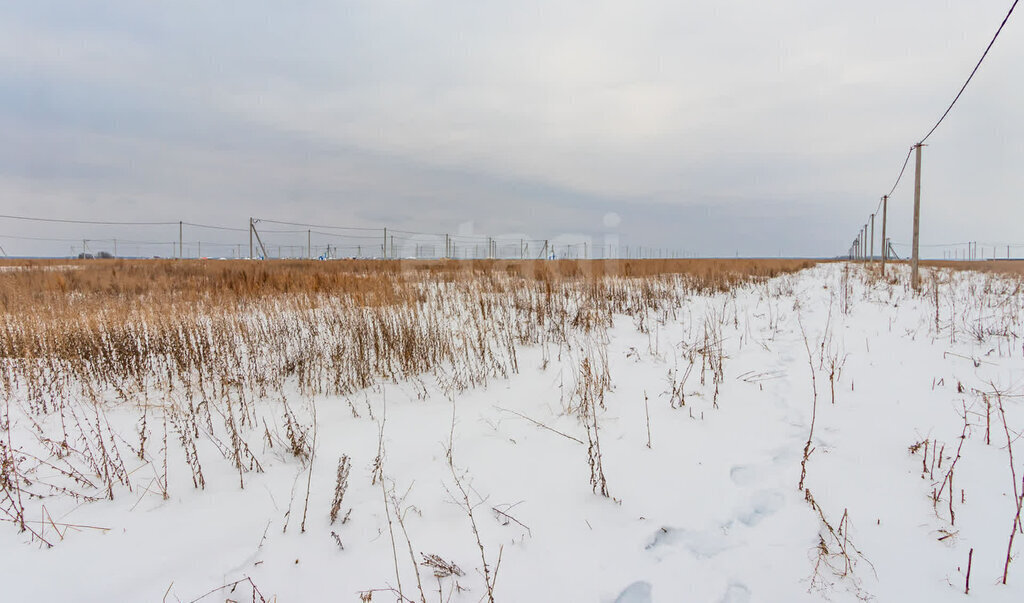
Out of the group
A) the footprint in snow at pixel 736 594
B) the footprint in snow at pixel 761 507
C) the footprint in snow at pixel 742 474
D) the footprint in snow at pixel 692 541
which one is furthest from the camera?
the footprint in snow at pixel 742 474

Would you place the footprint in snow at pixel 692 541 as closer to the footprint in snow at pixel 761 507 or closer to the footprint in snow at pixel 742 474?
the footprint in snow at pixel 761 507

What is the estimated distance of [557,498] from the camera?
201cm

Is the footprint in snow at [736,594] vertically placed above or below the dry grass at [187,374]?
below

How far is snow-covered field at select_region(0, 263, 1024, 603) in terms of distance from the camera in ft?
4.90

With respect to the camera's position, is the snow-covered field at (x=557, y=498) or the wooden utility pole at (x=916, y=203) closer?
the snow-covered field at (x=557, y=498)

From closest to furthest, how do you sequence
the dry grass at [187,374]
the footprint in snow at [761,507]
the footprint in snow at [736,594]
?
the footprint in snow at [736,594], the footprint in snow at [761,507], the dry grass at [187,374]

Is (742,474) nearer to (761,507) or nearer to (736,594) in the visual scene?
(761,507)

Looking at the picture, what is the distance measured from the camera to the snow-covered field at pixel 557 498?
1.49 m

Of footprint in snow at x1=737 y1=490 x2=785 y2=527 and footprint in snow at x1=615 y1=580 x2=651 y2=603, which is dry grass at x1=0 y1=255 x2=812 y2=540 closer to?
footprint in snow at x1=615 y1=580 x2=651 y2=603

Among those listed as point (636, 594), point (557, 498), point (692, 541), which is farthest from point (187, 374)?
point (692, 541)

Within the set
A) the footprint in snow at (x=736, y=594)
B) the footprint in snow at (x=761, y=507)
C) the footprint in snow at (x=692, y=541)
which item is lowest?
the footprint in snow at (x=736, y=594)

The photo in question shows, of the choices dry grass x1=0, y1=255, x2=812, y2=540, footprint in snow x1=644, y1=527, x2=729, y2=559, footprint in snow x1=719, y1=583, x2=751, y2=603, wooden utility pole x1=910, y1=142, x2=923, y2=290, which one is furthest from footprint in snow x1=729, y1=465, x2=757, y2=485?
wooden utility pole x1=910, y1=142, x2=923, y2=290

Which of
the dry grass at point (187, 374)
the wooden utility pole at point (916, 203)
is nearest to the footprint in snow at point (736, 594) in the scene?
the dry grass at point (187, 374)

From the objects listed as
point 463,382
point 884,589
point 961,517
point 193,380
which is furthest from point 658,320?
point 193,380
